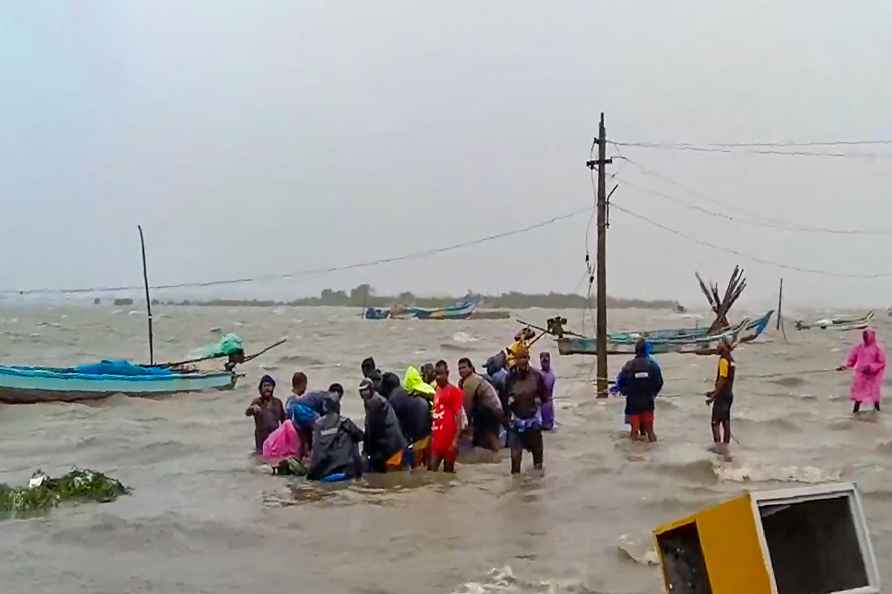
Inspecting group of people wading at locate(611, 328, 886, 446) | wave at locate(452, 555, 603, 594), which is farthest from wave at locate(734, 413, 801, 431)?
wave at locate(452, 555, 603, 594)

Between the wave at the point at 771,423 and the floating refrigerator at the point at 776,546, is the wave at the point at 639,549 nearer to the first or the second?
the floating refrigerator at the point at 776,546

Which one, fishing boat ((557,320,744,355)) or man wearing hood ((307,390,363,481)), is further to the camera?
fishing boat ((557,320,744,355))

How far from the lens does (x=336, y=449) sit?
418 inches

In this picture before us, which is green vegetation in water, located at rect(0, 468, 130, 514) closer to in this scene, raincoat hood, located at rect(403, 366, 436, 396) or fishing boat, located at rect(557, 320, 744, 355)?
raincoat hood, located at rect(403, 366, 436, 396)

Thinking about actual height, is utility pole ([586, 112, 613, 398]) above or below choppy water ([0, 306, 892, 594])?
above

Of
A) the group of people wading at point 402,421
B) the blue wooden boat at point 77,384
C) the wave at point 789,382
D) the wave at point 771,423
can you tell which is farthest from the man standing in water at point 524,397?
the wave at point 789,382

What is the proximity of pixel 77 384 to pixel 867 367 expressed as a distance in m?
17.6

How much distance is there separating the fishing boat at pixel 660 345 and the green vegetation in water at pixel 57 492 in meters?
25.5

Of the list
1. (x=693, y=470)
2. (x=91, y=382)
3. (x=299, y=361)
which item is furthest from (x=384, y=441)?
(x=299, y=361)

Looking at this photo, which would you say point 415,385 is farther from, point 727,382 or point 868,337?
point 868,337

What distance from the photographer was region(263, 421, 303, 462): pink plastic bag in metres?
11.9

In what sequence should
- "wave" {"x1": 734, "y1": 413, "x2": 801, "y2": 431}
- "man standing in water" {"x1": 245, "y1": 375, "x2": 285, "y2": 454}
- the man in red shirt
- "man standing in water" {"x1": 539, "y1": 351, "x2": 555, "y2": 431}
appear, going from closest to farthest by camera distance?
the man in red shirt → "man standing in water" {"x1": 245, "y1": 375, "x2": 285, "y2": 454} → "man standing in water" {"x1": 539, "y1": 351, "x2": 555, "y2": 431} → "wave" {"x1": 734, "y1": 413, "x2": 801, "y2": 431}

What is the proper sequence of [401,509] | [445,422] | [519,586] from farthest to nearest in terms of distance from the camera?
[445,422]
[401,509]
[519,586]

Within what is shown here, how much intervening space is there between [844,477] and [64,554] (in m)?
9.21
